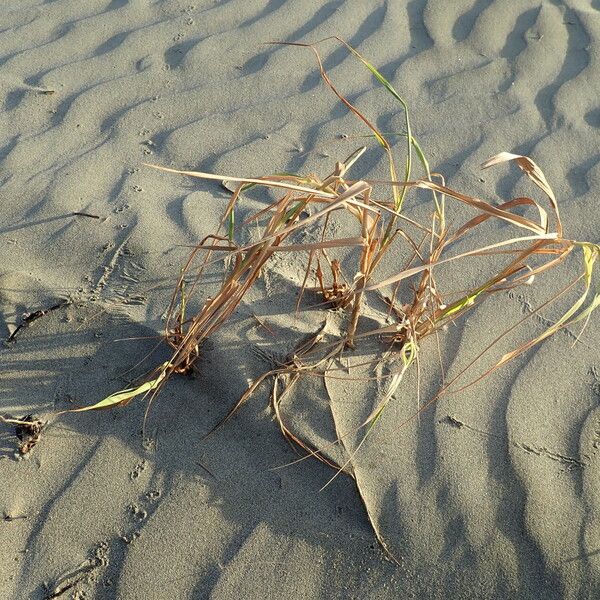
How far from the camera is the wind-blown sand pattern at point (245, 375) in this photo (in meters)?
1.39

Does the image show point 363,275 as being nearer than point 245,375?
Yes

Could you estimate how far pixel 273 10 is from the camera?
2908mm

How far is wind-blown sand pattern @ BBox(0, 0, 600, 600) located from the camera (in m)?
1.39

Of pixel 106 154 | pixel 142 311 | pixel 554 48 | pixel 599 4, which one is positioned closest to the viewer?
pixel 142 311

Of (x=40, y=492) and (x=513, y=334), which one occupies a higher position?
(x=40, y=492)

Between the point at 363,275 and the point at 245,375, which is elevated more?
the point at 363,275

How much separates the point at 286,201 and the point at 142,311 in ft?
2.08

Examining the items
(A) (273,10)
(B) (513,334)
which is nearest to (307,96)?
(A) (273,10)

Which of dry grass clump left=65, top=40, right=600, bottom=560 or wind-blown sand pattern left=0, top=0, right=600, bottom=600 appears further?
wind-blown sand pattern left=0, top=0, right=600, bottom=600

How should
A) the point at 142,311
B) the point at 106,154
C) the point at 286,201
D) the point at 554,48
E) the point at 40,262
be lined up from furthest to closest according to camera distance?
the point at 554,48
the point at 106,154
the point at 40,262
the point at 142,311
the point at 286,201

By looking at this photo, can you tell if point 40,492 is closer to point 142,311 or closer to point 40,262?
point 142,311

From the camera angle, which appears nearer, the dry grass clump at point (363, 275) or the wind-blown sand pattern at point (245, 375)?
the dry grass clump at point (363, 275)

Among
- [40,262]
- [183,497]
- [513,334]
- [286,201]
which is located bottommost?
[513,334]

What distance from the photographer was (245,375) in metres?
1.60
